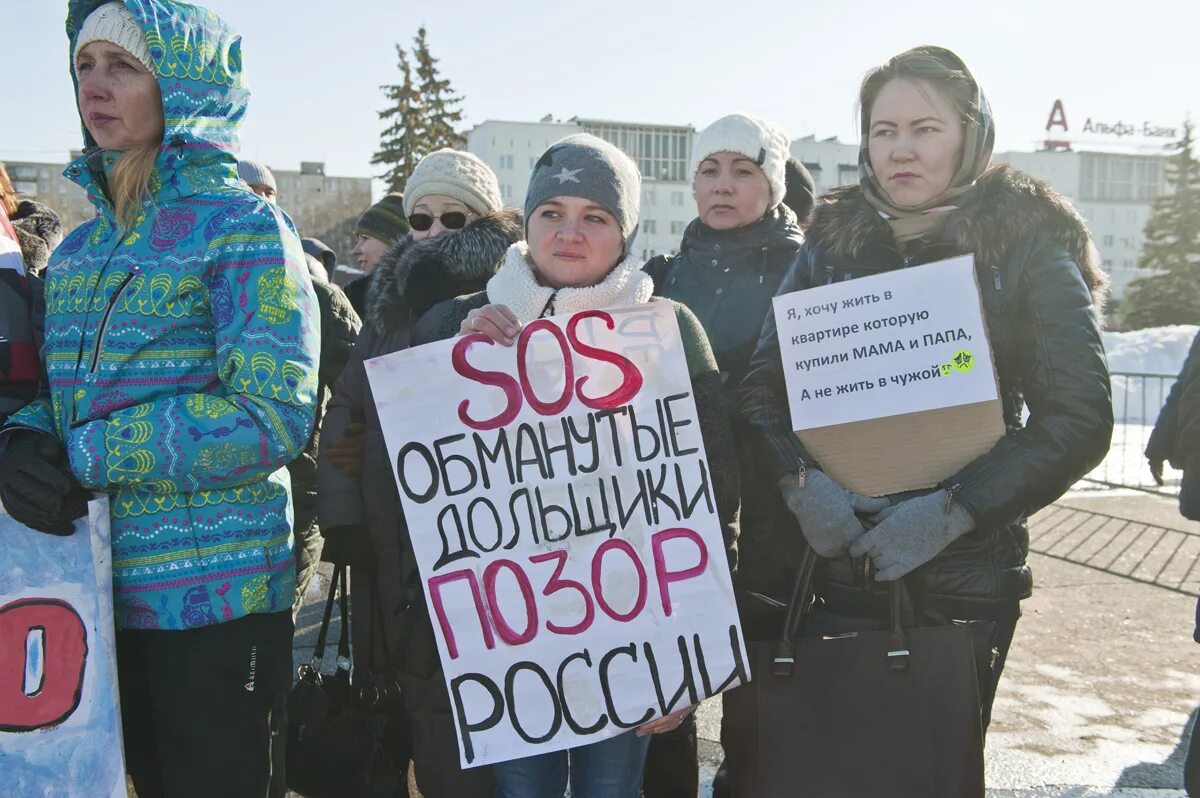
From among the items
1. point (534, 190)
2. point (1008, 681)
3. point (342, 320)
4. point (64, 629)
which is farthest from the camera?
point (1008, 681)

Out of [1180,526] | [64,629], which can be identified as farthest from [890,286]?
[1180,526]

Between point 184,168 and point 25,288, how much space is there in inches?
22.7

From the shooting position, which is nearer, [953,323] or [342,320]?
[953,323]

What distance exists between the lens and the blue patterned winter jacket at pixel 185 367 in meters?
1.96

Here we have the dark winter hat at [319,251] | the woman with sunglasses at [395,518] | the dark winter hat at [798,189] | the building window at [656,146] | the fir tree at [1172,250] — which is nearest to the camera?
the woman with sunglasses at [395,518]

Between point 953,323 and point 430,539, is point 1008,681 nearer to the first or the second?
point 953,323

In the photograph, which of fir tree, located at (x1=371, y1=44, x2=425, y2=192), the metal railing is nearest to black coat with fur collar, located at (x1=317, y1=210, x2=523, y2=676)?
the metal railing

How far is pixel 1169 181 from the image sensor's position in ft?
132

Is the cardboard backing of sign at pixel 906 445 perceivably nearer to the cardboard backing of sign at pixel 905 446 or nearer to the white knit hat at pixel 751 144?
the cardboard backing of sign at pixel 905 446

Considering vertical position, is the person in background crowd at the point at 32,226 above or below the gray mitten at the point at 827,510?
above

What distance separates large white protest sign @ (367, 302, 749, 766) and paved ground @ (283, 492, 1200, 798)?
160 cm

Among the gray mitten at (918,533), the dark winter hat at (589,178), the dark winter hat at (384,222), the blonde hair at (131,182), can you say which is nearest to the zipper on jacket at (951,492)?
the gray mitten at (918,533)

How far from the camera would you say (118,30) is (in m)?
2.06

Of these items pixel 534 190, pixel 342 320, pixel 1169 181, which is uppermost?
pixel 1169 181
